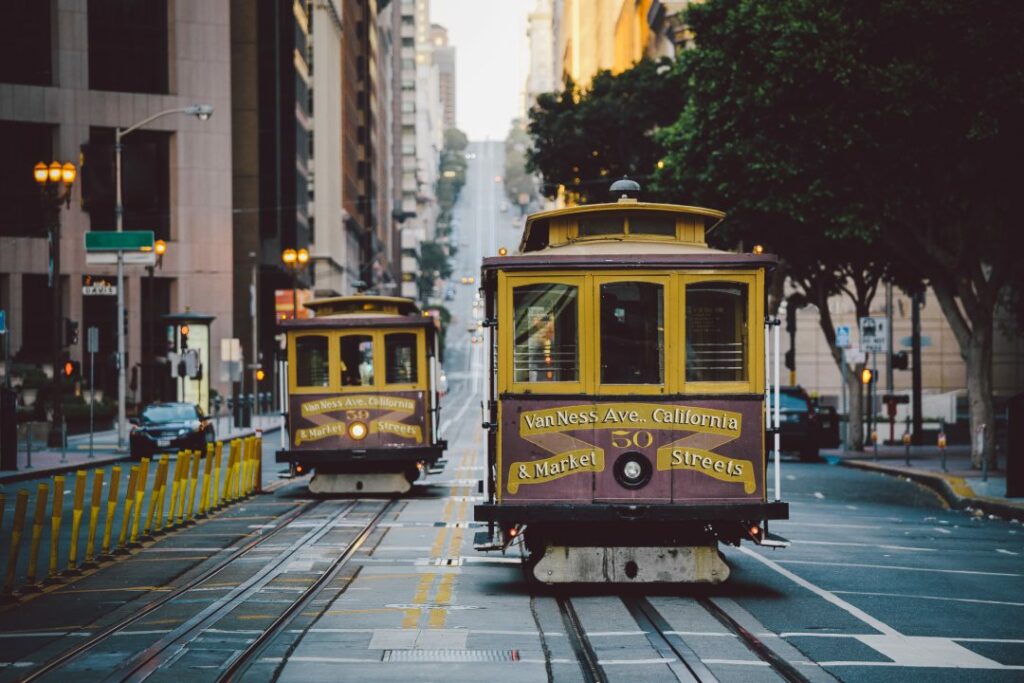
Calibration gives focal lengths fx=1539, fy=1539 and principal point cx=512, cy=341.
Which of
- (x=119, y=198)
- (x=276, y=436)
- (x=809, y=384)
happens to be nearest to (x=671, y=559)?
(x=119, y=198)

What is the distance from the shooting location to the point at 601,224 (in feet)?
47.2

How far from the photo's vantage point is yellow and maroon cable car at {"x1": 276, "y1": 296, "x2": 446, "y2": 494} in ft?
81.6

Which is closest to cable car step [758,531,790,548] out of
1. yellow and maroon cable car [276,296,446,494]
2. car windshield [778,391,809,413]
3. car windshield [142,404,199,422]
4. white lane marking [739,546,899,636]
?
white lane marking [739,546,899,636]

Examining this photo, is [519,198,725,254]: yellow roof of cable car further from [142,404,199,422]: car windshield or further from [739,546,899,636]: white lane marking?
[142,404,199,422]: car windshield

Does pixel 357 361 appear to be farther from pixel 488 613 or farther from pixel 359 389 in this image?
pixel 488 613

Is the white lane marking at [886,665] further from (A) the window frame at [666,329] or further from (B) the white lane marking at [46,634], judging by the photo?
(B) the white lane marking at [46,634]

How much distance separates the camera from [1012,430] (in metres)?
23.6

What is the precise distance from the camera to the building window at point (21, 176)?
222 ft

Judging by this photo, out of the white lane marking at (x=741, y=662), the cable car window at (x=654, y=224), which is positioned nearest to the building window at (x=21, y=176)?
the cable car window at (x=654, y=224)

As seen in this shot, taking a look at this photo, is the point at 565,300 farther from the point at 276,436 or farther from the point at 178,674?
the point at 276,436

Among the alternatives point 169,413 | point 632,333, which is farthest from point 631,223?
point 169,413

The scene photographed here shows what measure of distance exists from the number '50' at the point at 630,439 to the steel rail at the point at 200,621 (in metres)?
3.53

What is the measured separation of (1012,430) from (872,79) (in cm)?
795

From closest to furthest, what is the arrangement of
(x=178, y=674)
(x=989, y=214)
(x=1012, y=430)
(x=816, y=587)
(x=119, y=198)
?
(x=178, y=674)
(x=816, y=587)
(x=1012, y=430)
(x=989, y=214)
(x=119, y=198)
